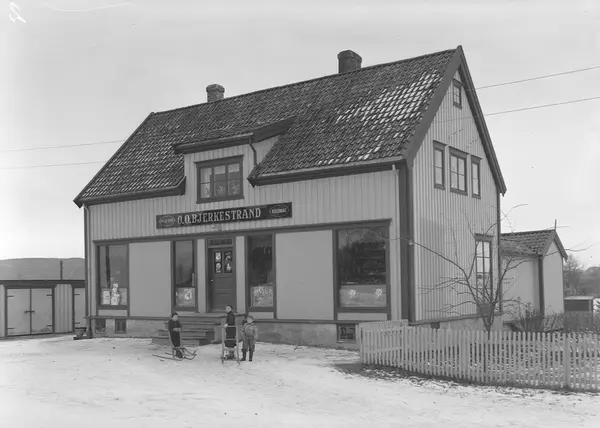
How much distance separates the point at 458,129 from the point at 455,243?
4.00 metres

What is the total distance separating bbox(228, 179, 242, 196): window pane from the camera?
2392cm

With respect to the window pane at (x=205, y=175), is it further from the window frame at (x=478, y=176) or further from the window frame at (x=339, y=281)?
the window frame at (x=478, y=176)

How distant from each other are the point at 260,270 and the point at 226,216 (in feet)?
7.33

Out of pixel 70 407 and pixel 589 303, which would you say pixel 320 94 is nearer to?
pixel 70 407

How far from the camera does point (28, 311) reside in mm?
31703

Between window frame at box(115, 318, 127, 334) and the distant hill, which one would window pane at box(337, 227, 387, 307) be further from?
the distant hill

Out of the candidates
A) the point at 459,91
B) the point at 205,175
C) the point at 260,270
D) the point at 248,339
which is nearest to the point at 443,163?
the point at 459,91

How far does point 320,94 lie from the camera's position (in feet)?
85.2

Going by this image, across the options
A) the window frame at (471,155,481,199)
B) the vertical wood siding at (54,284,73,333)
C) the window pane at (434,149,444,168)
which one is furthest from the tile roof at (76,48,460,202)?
the vertical wood siding at (54,284,73,333)

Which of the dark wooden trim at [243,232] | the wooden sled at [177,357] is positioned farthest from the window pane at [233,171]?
the wooden sled at [177,357]

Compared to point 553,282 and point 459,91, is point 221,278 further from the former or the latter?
point 553,282

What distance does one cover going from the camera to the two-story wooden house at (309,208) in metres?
20.9

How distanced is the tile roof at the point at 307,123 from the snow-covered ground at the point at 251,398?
6.55 m

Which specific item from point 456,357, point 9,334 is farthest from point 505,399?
point 9,334
